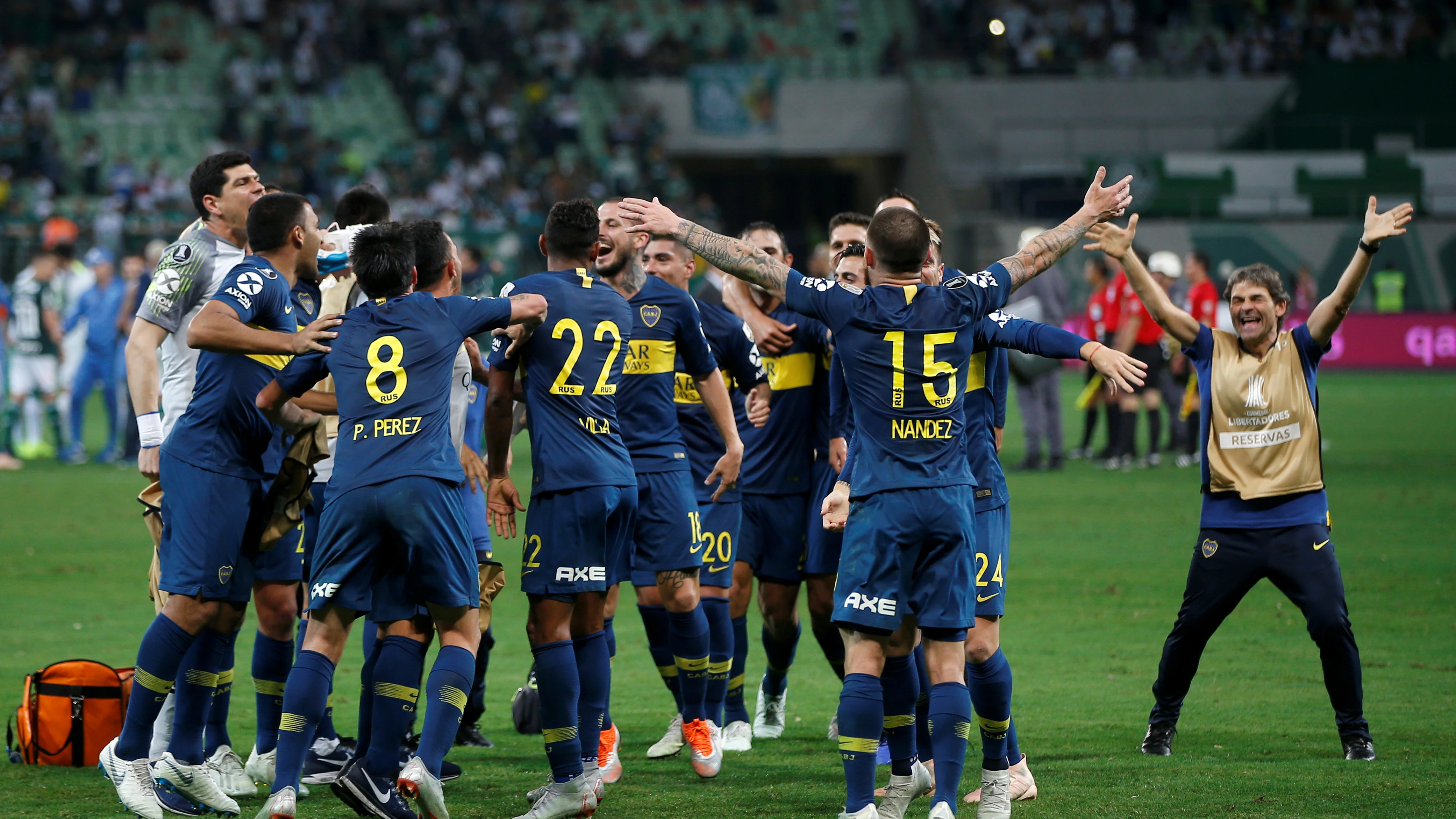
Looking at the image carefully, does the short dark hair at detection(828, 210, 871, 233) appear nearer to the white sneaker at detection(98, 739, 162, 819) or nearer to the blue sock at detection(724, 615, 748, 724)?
the blue sock at detection(724, 615, 748, 724)

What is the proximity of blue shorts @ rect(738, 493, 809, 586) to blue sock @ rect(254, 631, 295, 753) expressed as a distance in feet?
7.45

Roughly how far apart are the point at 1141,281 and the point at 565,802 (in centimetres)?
336

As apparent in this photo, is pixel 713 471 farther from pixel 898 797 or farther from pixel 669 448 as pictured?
pixel 898 797

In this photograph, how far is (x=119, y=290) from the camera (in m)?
18.5

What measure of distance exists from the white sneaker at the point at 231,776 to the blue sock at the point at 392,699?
879mm

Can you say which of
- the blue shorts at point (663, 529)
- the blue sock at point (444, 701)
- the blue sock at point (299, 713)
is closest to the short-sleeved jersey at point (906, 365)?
the blue shorts at point (663, 529)

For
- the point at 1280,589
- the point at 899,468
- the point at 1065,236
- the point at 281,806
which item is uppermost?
the point at 1065,236

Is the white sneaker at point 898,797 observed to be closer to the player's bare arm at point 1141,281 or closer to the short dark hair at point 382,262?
the player's bare arm at point 1141,281

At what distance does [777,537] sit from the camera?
23.7 feet

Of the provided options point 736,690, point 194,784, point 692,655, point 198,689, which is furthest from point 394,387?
point 736,690

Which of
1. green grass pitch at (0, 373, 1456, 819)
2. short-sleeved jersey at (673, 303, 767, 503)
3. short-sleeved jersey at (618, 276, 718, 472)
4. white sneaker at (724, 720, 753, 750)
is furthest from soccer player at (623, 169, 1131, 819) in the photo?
white sneaker at (724, 720, 753, 750)

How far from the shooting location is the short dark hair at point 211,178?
6.36 meters

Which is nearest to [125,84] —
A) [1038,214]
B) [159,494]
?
[1038,214]

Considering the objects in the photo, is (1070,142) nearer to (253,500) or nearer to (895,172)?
(895,172)
